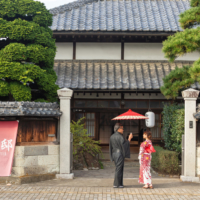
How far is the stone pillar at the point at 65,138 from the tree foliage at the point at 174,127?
4293 millimetres

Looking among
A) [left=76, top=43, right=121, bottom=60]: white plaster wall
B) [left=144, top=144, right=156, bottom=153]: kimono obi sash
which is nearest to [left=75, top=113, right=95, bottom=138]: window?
[left=76, top=43, right=121, bottom=60]: white plaster wall

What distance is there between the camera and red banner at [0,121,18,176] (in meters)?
8.48

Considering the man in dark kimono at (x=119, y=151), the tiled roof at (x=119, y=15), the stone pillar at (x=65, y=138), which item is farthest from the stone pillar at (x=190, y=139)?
the tiled roof at (x=119, y=15)

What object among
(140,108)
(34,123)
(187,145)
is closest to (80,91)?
(140,108)

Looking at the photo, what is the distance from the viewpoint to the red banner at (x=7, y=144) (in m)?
8.48

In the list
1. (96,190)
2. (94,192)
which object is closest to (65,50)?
(96,190)

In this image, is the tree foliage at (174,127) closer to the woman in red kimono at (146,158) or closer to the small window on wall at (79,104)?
the woman in red kimono at (146,158)

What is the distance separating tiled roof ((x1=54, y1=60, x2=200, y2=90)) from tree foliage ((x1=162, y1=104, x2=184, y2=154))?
1595mm

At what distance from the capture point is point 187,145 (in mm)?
9164

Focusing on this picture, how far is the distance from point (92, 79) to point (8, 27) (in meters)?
5.03

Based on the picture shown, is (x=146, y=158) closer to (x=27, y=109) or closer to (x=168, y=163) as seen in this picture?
(x=168, y=163)

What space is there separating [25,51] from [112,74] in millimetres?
5418

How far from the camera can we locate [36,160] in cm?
887

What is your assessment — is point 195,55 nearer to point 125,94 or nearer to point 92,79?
point 125,94
